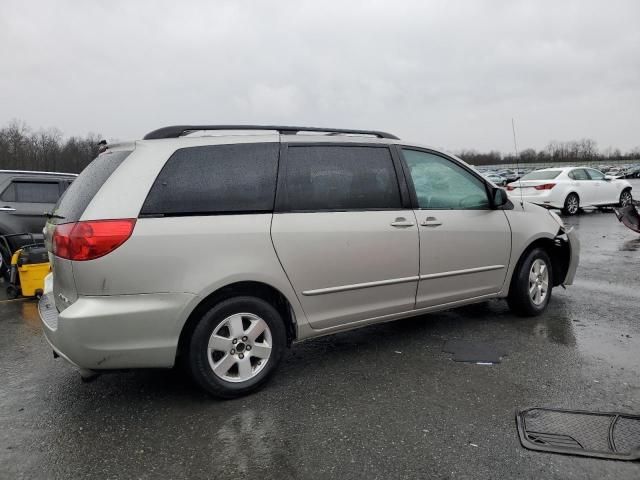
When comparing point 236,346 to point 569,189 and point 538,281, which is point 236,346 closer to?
point 538,281

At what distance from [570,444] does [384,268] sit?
176 centimetres

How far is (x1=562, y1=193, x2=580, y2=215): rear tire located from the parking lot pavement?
1255 centimetres

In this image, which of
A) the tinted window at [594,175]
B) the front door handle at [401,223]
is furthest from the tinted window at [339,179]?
the tinted window at [594,175]

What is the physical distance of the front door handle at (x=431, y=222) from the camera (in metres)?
4.29

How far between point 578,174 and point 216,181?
54.6ft

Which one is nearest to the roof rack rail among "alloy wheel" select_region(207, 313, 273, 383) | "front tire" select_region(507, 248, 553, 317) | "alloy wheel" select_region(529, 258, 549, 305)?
"alloy wheel" select_region(207, 313, 273, 383)

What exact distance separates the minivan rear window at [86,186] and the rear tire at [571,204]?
16.0m

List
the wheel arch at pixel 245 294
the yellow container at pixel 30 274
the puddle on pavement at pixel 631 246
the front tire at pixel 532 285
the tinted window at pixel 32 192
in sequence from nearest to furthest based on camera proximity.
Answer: the wheel arch at pixel 245 294 → the front tire at pixel 532 285 → the yellow container at pixel 30 274 → the tinted window at pixel 32 192 → the puddle on pavement at pixel 631 246

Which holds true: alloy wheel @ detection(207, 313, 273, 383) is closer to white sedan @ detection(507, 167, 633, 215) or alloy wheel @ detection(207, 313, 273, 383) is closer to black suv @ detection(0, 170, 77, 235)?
black suv @ detection(0, 170, 77, 235)

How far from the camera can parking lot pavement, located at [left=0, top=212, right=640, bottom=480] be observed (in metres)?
2.66

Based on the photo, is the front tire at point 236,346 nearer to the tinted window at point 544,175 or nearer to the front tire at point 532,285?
the front tire at point 532,285

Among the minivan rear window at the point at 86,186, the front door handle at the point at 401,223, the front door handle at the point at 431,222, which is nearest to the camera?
the minivan rear window at the point at 86,186

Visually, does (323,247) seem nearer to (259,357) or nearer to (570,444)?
(259,357)

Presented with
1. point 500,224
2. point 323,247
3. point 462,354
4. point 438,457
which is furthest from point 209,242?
point 500,224
